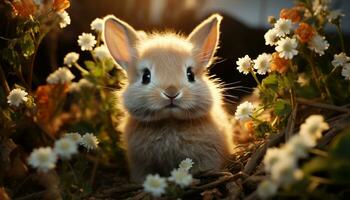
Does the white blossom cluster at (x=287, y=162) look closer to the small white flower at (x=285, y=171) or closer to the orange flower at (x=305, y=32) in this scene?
the small white flower at (x=285, y=171)

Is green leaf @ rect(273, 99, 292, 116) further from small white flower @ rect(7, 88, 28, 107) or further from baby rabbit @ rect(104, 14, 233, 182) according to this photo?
small white flower @ rect(7, 88, 28, 107)

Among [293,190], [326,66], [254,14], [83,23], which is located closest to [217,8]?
[254,14]

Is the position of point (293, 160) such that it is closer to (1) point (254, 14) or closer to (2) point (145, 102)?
(2) point (145, 102)

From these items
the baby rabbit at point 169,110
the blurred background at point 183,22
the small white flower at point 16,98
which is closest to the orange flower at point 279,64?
the baby rabbit at point 169,110

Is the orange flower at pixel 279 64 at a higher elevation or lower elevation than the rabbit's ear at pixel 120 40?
lower

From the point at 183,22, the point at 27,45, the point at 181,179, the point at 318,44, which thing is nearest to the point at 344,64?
the point at 318,44

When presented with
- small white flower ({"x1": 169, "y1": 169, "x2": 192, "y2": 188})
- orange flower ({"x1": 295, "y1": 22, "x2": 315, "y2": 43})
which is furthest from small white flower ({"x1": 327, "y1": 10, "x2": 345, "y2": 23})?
small white flower ({"x1": 169, "y1": 169, "x2": 192, "y2": 188})
